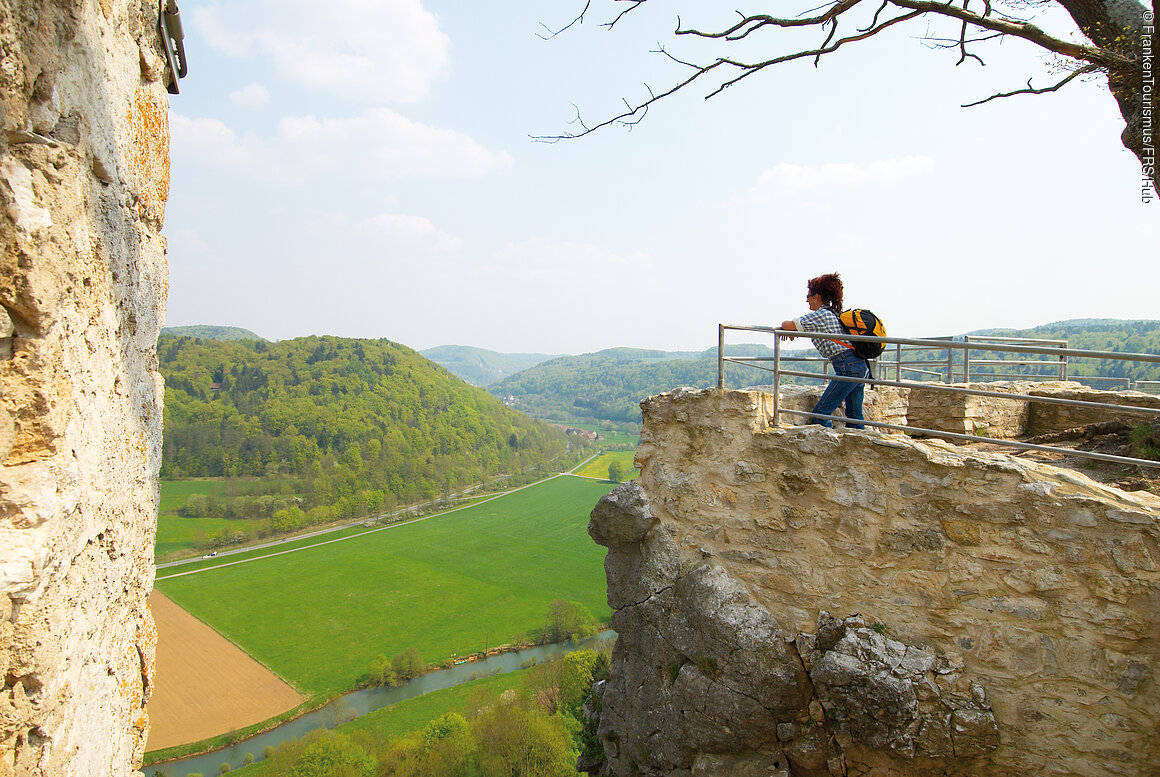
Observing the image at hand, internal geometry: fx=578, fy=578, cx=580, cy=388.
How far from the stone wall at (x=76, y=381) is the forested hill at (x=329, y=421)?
2659 inches

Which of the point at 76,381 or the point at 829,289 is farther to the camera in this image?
the point at 829,289

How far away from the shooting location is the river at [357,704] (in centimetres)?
2417

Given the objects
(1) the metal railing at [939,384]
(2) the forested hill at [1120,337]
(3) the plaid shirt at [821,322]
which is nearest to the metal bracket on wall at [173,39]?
(1) the metal railing at [939,384]

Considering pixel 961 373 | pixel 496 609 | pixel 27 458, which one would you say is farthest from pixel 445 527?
pixel 27 458

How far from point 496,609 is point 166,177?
38905mm

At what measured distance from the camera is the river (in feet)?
79.3

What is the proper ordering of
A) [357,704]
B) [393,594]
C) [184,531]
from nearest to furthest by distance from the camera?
[357,704] → [393,594] → [184,531]

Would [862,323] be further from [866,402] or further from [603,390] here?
[603,390]

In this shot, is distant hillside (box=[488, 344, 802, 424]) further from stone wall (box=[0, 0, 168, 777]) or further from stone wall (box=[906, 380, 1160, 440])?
stone wall (box=[0, 0, 168, 777])

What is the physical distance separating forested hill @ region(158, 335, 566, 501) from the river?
38.1 metres

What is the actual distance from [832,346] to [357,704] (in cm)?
3234

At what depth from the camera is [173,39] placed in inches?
107

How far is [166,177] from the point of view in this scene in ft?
8.82

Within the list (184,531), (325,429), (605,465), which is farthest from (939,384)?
(605,465)
